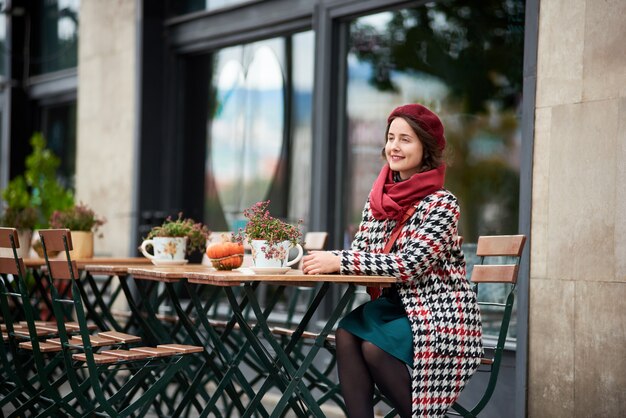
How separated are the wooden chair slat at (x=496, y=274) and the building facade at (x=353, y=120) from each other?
72 centimetres

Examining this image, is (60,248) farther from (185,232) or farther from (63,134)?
(63,134)

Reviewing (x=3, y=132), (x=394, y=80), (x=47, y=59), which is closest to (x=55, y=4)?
(x=47, y=59)

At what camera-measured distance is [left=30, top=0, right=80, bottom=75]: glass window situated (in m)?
9.55

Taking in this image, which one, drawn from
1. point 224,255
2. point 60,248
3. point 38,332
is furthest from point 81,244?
point 224,255

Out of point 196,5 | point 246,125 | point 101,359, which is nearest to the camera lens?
point 101,359

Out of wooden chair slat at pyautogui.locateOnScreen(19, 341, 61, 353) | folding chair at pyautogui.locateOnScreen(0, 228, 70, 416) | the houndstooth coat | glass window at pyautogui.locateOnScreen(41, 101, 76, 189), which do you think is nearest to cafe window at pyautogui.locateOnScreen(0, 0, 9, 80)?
glass window at pyautogui.locateOnScreen(41, 101, 76, 189)

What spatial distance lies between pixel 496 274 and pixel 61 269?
1.84 metres

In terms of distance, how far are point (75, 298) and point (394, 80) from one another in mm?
3154

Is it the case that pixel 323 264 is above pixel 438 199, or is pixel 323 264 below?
Result: below

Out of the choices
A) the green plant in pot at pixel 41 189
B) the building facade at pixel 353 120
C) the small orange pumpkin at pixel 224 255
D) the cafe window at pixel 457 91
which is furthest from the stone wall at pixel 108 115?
the small orange pumpkin at pixel 224 255

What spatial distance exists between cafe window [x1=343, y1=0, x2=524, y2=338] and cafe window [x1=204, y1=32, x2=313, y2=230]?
0.57 m

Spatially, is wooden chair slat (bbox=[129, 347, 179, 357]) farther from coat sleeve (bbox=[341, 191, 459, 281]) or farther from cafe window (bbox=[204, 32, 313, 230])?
cafe window (bbox=[204, 32, 313, 230])

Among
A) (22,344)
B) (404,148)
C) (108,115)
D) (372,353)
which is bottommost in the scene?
(22,344)

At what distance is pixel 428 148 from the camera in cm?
385
